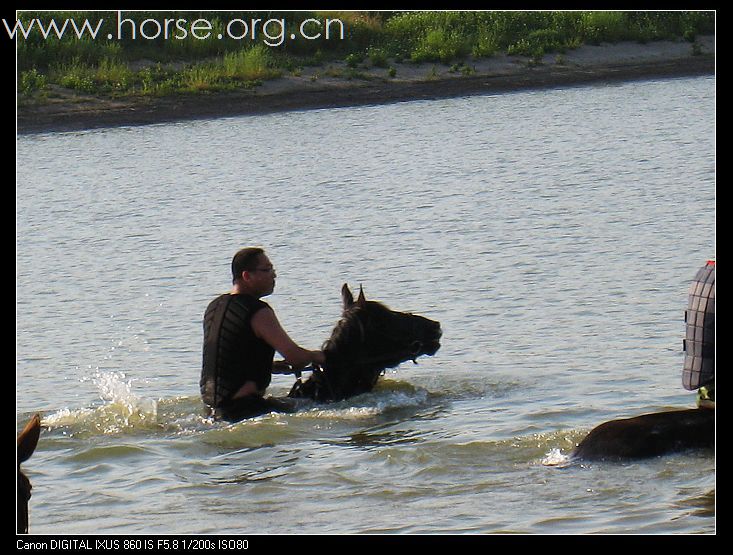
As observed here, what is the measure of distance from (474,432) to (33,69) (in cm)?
1943

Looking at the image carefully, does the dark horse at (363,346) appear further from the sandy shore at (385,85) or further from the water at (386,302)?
the sandy shore at (385,85)

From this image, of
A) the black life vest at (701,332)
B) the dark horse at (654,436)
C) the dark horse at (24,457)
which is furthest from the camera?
the dark horse at (654,436)

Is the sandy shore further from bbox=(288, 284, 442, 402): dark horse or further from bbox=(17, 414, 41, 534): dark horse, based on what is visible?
bbox=(17, 414, 41, 534): dark horse

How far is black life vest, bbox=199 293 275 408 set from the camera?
30.1 feet

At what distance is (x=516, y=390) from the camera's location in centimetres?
1030

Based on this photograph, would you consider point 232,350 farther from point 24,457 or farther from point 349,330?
point 24,457

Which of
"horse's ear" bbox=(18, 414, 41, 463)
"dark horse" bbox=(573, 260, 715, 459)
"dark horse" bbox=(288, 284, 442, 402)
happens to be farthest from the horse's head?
"horse's ear" bbox=(18, 414, 41, 463)

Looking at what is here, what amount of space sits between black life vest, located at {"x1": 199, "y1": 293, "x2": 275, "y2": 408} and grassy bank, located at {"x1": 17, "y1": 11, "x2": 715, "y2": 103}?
18061 mm

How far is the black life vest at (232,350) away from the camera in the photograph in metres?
9.16

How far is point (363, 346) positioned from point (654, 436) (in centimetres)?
242

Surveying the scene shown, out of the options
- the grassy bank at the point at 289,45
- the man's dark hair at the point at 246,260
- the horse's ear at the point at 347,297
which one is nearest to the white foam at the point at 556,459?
the horse's ear at the point at 347,297

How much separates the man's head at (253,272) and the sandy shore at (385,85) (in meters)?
17.2
